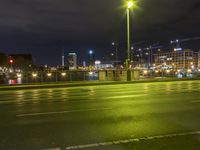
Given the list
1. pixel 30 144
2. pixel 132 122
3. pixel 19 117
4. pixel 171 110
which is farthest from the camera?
pixel 171 110

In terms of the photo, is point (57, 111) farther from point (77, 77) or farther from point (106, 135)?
point (77, 77)

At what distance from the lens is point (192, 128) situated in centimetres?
863

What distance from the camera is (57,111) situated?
12.2 m

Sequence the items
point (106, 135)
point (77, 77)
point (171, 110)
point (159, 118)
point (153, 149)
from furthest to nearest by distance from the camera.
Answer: point (77, 77), point (171, 110), point (159, 118), point (106, 135), point (153, 149)

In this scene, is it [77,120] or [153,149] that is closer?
[153,149]

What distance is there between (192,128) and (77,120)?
3912mm

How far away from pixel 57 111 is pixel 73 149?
219 inches

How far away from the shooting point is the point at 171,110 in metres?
11.9

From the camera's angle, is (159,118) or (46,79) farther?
(46,79)

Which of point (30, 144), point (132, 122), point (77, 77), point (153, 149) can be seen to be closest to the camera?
point (153, 149)

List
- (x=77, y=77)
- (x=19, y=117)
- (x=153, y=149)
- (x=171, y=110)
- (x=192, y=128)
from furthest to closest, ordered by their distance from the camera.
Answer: (x=77, y=77), (x=171, y=110), (x=19, y=117), (x=192, y=128), (x=153, y=149)

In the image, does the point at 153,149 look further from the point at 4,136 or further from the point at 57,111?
the point at 57,111

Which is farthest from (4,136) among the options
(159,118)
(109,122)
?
(159,118)

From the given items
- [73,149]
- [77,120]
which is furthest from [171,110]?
[73,149]
